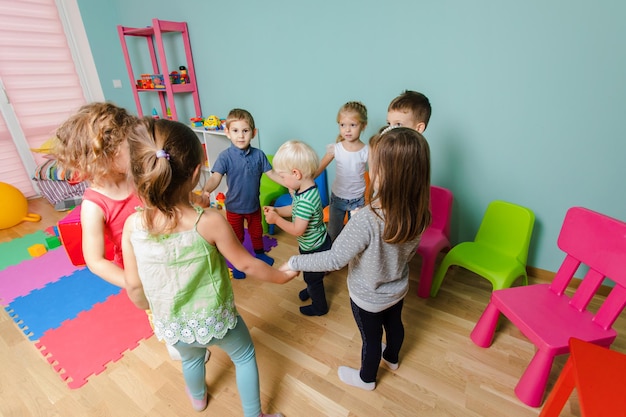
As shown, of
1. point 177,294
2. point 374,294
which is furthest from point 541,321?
point 177,294

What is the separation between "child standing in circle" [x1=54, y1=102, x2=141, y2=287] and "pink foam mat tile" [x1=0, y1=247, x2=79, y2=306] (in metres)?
1.64

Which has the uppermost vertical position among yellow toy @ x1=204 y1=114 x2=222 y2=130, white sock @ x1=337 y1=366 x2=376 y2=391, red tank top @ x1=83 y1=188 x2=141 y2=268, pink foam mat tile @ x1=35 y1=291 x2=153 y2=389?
yellow toy @ x1=204 y1=114 x2=222 y2=130

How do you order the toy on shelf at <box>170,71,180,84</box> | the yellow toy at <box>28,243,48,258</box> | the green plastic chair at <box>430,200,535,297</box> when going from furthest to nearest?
the toy on shelf at <box>170,71,180,84</box> → the yellow toy at <box>28,243,48,258</box> → the green plastic chair at <box>430,200,535,297</box>

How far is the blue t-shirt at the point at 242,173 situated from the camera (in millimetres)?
2111

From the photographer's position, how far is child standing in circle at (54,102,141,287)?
3.73 feet

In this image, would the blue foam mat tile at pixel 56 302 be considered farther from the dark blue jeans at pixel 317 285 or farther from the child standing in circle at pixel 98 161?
the dark blue jeans at pixel 317 285

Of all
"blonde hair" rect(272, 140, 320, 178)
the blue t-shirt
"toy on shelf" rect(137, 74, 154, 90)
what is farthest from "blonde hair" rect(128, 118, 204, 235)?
"toy on shelf" rect(137, 74, 154, 90)

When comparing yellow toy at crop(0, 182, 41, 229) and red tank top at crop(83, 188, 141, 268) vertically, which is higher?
red tank top at crop(83, 188, 141, 268)

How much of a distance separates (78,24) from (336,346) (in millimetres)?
4664

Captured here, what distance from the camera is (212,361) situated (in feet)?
5.38

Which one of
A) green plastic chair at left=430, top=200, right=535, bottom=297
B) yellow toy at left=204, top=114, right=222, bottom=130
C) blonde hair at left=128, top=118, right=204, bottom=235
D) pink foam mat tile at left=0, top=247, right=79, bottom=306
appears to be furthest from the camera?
yellow toy at left=204, top=114, right=222, bottom=130

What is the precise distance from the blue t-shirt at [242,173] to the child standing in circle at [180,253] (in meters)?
1.11

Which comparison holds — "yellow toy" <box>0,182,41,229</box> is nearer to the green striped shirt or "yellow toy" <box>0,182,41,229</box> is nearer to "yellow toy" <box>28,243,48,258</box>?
"yellow toy" <box>28,243,48,258</box>

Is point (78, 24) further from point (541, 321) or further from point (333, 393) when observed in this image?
point (541, 321)
